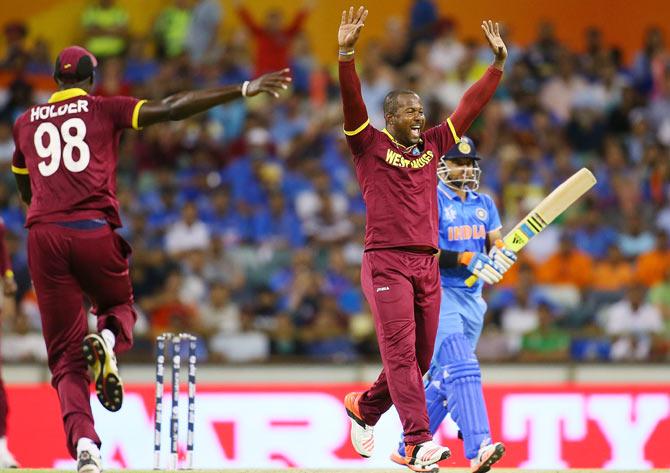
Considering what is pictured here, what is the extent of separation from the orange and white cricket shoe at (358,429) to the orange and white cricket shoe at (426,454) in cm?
86

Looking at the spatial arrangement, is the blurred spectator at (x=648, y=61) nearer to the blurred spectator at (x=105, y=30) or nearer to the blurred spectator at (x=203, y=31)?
the blurred spectator at (x=203, y=31)

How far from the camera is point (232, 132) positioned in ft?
58.2

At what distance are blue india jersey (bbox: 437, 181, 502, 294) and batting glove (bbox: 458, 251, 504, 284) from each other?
0.56 ft

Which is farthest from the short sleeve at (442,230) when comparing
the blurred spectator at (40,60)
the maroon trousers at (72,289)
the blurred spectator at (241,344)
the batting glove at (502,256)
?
the blurred spectator at (40,60)

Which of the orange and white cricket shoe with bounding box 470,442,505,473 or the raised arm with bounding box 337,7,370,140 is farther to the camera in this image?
the orange and white cricket shoe with bounding box 470,442,505,473

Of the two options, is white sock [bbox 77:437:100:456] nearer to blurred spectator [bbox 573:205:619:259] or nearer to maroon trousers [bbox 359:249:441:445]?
maroon trousers [bbox 359:249:441:445]

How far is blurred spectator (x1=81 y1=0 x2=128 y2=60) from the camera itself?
18641 millimetres

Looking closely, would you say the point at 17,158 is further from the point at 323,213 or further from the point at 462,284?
the point at 323,213

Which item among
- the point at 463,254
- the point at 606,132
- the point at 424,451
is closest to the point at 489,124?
the point at 606,132

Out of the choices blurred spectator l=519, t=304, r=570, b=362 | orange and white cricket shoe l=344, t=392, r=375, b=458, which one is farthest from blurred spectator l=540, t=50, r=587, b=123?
orange and white cricket shoe l=344, t=392, r=375, b=458

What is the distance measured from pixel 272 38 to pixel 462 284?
9.68m

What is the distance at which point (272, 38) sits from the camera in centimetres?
1834

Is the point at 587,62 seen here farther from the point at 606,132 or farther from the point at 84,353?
the point at 84,353

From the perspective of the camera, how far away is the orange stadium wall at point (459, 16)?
19438 mm
